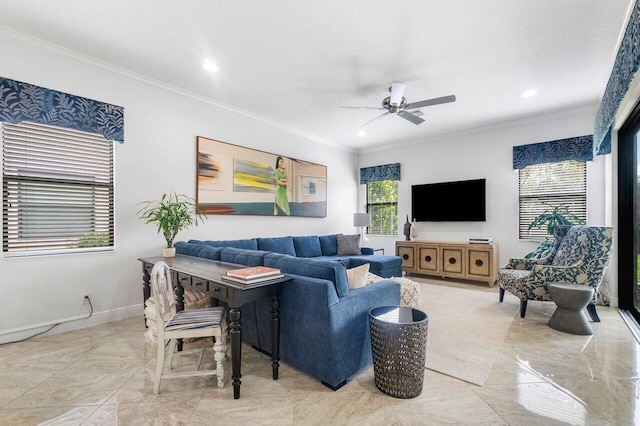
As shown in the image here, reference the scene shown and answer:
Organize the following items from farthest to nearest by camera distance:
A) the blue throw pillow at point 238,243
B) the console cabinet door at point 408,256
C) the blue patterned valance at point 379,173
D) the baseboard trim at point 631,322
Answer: the blue patterned valance at point 379,173 < the console cabinet door at point 408,256 < the blue throw pillow at point 238,243 < the baseboard trim at point 631,322

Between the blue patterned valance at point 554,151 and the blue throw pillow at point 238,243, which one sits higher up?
the blue patterned valance at point 554,151

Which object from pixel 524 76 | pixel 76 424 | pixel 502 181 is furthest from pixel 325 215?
pixel 76 424

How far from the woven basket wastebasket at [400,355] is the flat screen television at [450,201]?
13.4 feet

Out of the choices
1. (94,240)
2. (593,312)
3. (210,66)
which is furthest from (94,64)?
(593,312)

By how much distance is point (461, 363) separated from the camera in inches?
90.0

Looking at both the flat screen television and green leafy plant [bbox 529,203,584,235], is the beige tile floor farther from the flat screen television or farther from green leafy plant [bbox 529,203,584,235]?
the flat screen television

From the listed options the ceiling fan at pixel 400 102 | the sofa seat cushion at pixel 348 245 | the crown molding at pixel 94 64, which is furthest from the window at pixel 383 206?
the crown molding at pixel 94 64

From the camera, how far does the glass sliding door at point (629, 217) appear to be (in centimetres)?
344

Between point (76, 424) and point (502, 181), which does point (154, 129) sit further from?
point (502, 181)

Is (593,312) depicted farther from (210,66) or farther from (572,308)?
(210,66)

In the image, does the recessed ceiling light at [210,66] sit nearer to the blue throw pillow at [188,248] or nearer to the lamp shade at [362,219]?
the blue throw pillow at [188,248]

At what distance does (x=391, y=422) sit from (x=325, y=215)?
458 centimetres

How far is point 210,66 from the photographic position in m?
3.18

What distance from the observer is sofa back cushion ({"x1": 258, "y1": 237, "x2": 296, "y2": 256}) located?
436 centimetres
